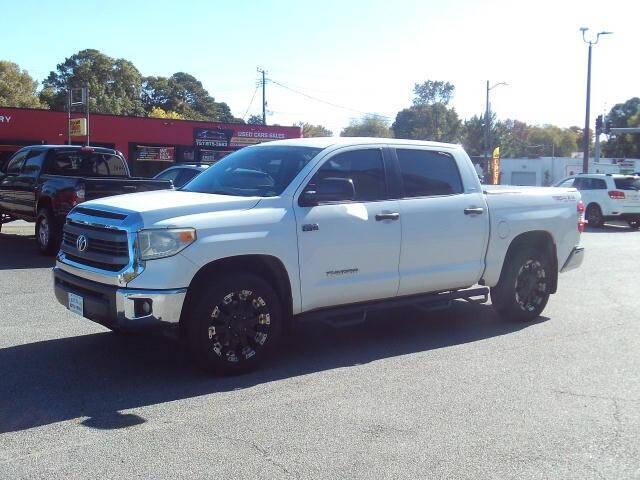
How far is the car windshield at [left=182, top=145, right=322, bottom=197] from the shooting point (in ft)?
20.4

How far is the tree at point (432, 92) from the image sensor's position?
3371 inches

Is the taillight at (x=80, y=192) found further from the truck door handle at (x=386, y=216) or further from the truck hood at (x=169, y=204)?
the truck door handle at (x=386, y=216)

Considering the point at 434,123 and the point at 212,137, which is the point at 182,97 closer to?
the point at 434,123

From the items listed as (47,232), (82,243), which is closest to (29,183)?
(47,232)

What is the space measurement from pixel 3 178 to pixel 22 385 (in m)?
9.65

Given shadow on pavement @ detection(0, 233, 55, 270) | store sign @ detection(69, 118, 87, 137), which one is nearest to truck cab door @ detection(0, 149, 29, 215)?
shadow on pavement @ detection(0, 233, 55, 270)

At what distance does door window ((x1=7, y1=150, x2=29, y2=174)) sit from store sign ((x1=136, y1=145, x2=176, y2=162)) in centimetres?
1982

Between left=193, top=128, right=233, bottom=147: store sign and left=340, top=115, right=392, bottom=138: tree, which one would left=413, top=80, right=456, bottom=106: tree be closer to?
left=340, top=115, right=392, bottom=138: tree

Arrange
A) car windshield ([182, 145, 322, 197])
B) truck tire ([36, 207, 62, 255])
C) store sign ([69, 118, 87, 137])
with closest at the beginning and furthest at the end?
car windshield ([182, 145, 322, 197]), truck tire ([36, 207, 62, 255]), store sign ([69, 118, 87, 137])

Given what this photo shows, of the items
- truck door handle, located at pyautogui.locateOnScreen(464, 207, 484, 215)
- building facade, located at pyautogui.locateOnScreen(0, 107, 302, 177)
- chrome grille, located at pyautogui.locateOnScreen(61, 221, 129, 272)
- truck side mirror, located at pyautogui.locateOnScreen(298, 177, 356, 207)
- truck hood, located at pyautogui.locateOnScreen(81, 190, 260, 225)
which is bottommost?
chrome grille, located at pyautogui.locateOnScreen(61, 221, 129, 272)

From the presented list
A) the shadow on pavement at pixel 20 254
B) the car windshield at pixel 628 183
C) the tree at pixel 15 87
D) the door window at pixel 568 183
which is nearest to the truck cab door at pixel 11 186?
the shadow on pavement at pixel 20 254

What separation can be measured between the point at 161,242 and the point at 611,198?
2002 cm

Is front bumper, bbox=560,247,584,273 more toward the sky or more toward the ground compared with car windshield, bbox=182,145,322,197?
more toward the ground

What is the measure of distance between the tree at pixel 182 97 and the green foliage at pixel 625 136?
48.4 metres
